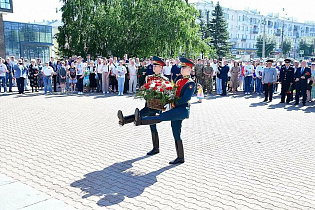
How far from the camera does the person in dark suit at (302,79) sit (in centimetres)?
1519

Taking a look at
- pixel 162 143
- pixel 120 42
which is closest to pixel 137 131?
pixel 162 143

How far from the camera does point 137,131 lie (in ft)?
31.4

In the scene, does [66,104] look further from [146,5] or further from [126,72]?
[146,5]

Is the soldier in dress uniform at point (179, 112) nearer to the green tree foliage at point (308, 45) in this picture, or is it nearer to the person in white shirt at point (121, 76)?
the person in white shirt at point (121, 76)

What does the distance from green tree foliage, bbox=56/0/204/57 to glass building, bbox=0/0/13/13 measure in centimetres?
1376

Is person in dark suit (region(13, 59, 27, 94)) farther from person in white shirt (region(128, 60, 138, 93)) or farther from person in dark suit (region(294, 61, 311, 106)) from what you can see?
person in dark suit (region(294, 61, 311, 106))

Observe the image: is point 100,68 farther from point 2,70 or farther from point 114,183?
point 114,183

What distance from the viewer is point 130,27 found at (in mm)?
27172

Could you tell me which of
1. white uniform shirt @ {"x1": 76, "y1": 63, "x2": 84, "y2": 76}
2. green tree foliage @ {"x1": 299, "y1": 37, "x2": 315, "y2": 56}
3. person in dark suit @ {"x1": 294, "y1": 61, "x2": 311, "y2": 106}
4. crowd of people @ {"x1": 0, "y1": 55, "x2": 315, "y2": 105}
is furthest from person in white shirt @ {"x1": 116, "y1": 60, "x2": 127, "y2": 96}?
green tree foliage @ {"x1": 299, "y1": 37, "x2": 315, "y2": 56}

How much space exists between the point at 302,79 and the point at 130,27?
1568 centimetres

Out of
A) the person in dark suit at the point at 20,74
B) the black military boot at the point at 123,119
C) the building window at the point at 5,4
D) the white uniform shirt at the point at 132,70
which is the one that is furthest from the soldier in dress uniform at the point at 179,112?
the building window at the point at 5,4

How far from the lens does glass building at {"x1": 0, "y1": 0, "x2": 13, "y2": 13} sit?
38369mm

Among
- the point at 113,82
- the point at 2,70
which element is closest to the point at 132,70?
the point at 113,82

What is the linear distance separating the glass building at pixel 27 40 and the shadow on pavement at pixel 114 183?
51.2 m
